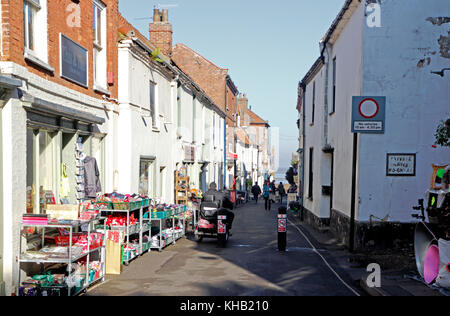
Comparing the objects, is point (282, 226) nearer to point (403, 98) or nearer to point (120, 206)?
point (120, 206)

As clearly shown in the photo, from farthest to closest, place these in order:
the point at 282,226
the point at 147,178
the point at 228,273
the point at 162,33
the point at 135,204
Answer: the point at 162,33 < the point at 147,178 < the point at 282,226 < the point at 135,204 < the point at 228,273

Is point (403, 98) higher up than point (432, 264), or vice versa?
point (403, 98)

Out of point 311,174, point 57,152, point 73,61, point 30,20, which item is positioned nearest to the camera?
point 30,20

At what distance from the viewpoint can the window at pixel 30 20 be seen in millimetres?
7398

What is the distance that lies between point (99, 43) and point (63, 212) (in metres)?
5.58

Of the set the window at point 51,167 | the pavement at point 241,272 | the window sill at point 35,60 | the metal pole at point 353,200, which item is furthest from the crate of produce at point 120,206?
the metal pole at point 353,200

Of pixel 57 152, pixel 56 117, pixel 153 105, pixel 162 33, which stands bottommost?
pixel 57 152

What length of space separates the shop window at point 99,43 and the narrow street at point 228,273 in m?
4.83

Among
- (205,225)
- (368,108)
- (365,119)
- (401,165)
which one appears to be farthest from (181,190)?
(401,165)

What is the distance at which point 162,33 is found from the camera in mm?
19906

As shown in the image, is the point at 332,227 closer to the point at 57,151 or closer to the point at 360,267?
the point at 360,267

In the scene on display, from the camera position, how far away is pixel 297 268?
9.44m

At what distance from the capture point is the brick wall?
6.69 metres

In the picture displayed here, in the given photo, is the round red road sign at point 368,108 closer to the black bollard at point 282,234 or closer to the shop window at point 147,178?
the black bollard at point 282,234
